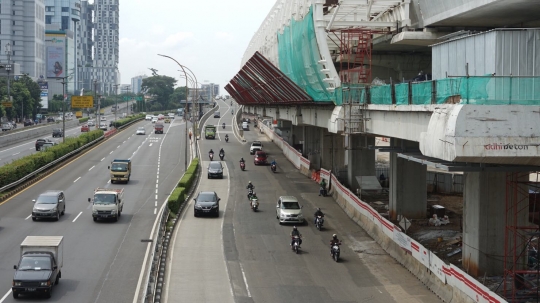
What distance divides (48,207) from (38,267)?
51.2 ft

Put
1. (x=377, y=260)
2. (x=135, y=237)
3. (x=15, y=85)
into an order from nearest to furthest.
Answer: (x=377, y=260) < (x=135, y=237) < (x=15, y=85)

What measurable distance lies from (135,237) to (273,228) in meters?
8.07

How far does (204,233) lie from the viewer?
3947cm

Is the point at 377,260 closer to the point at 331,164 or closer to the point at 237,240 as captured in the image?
the point at 237,240

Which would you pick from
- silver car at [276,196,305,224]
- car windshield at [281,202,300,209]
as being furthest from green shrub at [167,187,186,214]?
car windshield at [281,202,300,209]

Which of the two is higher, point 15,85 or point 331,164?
point 15,85

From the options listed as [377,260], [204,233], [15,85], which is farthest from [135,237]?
[15,85]

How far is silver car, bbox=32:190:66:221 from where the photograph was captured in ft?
133

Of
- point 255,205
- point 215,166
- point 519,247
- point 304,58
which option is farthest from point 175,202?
point 519,247

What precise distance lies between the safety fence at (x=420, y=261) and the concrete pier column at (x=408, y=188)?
6.86 feet

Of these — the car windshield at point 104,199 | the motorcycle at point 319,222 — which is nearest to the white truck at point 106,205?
the car windshield at point 104,199

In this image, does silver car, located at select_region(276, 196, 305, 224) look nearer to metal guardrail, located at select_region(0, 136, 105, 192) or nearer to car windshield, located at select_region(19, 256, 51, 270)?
car windshield, located at select_region(19, 256, 51, 270)

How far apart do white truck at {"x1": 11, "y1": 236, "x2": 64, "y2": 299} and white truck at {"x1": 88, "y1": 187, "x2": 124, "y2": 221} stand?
1309 cm

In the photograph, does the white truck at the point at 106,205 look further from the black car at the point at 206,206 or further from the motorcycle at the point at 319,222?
the motorcycle at the point at 319,222
